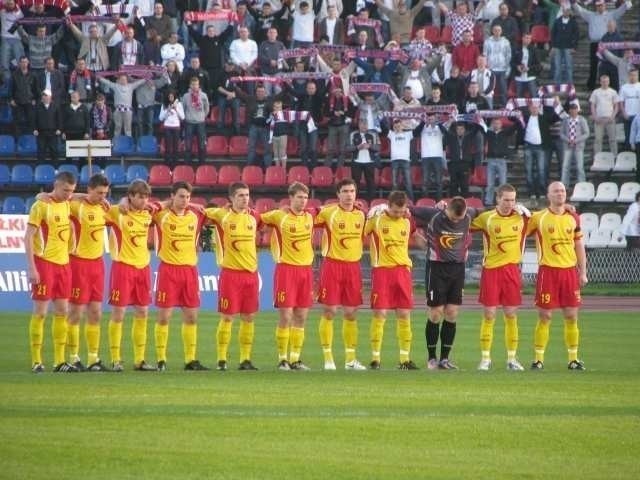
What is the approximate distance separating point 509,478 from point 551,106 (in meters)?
24.7

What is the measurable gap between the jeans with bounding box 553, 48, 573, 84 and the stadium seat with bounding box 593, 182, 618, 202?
2954 millimetres

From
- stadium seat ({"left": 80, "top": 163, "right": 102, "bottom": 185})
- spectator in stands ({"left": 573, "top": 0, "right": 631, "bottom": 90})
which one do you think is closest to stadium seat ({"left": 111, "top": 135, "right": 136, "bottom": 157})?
stadium seat ({"left": 80, "top": 163, "right": 102, "bottom": 185})

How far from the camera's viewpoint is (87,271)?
1945 cm

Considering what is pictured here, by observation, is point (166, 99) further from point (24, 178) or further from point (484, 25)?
point (484, 25)

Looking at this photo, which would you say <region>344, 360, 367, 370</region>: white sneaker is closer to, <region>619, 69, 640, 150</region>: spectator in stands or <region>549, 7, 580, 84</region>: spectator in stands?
<region>619, 69, 640, 150</region>: spectator in stands

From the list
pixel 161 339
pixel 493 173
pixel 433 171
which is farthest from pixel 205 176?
pixel 161 339

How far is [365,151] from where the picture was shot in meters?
35.0

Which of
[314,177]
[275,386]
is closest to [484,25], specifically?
[314,177]

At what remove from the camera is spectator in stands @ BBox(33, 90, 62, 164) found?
34844mm

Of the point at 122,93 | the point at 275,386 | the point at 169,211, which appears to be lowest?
the point at 275,386

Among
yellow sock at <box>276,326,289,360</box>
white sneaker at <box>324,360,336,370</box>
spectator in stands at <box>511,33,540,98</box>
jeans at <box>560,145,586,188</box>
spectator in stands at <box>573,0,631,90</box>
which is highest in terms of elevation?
spectator in stands at <box>573,0,631,90</box>

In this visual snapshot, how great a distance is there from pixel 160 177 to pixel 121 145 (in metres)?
1.15

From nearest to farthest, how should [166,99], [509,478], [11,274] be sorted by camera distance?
[509,478], [11,274], [166,99]

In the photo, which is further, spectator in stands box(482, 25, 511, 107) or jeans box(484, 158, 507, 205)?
spectator in stands box(482, 25, 511, 107)
